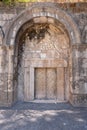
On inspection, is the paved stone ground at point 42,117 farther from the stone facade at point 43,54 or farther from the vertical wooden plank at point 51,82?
the vertical wooden plank at point 51,82

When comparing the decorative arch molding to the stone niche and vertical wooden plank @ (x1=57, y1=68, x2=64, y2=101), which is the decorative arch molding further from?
vertical wooden plank @ (x1=57, y1=68, x2=64, y2=101)

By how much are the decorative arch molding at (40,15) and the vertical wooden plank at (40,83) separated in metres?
1.54

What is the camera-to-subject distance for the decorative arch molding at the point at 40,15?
20.6 feet

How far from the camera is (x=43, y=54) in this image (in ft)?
23.0

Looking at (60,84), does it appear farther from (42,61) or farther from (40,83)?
(42,61)

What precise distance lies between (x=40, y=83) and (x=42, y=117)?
2.22 meters

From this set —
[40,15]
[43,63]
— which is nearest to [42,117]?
[43,63]

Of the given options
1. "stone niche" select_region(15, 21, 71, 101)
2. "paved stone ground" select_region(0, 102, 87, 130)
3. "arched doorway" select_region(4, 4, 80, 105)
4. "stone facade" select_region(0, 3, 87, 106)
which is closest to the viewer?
"paved stone ground" select_region(0, 102, 87, 130)

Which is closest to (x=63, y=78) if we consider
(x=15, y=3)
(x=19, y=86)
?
(x=19, y=86)

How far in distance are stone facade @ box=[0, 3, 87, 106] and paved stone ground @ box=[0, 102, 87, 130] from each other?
56 cm

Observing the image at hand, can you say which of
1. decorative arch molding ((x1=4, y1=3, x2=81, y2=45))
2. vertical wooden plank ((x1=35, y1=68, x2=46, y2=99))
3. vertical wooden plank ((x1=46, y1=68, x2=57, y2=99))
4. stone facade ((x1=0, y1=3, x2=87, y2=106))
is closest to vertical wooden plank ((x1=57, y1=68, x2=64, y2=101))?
stone facade ((x1=0, y1=3, x2=87, y2=106))

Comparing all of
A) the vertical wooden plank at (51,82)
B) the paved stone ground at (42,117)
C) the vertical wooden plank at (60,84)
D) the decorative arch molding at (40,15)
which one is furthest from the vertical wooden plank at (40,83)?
the decorative arch molding at (40,15)

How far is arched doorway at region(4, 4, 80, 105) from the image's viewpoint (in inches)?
271

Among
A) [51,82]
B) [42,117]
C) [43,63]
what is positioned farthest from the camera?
[51,82]
